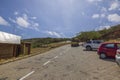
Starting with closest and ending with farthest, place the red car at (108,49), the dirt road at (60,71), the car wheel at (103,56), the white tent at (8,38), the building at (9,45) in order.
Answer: the dirt road at (60,71)
the red car at (108,49)
the car wheel at (103,56)
the building at (9,45)
the white tent at (8,38)

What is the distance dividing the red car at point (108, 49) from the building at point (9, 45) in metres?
9.70

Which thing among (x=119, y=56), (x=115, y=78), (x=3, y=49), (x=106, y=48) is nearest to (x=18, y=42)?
(x=3, y=49)

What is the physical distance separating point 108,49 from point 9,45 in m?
10.6

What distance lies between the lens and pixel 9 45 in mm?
21453

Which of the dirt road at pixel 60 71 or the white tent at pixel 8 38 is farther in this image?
the white tent at pixel 8 38

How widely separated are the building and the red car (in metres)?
9.70

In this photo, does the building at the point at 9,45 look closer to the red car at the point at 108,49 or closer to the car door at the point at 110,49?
the red car at the point at 108,49

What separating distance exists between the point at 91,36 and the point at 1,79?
83.8 m

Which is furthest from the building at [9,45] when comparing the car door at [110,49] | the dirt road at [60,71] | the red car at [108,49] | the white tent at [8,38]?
the car door at [110,49]

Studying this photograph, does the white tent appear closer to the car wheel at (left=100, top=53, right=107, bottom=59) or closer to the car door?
the car wheel at (left=100, top=53, right=107, bottom=59)

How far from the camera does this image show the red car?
706 inches

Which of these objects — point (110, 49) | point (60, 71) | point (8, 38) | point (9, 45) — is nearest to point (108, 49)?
point (110, 49)

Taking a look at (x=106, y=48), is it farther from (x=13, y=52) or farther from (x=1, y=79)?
(x=1, y=79)

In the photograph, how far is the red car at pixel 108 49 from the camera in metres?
17.9
